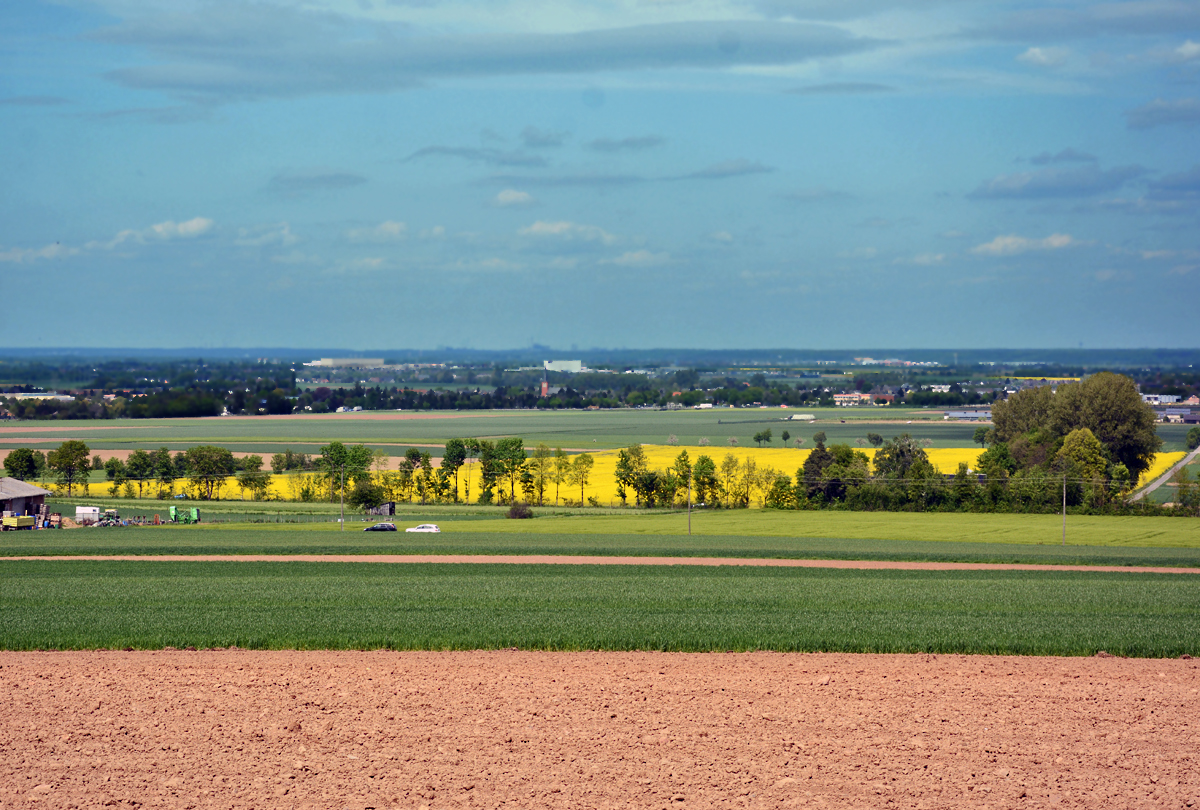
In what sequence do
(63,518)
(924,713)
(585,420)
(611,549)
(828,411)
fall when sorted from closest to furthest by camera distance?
(924,713)
(611,549)
(63,518)
(585,420)
(828,411)

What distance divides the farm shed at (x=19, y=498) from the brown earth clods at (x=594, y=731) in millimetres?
44533

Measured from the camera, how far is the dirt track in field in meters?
38.5

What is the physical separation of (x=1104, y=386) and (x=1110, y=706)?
87183 millimetres

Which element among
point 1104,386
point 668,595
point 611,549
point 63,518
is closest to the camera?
point 668,595

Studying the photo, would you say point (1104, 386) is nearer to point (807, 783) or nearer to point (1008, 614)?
point (1008, 614)

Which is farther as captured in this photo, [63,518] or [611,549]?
[63,518]

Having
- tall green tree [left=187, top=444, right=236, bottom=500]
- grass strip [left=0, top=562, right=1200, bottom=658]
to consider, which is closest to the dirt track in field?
grass strip [left=0, top=562, right=1200, bottom=658]

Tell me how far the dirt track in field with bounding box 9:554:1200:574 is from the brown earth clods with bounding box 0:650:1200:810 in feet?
62.0

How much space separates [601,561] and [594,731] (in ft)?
81.7

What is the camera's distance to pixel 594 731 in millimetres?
15281

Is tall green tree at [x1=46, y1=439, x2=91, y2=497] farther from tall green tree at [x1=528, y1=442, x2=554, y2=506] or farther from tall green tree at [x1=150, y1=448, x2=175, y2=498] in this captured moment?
tall green tree at [x1=528, y1=442, x2=554, y2=506]

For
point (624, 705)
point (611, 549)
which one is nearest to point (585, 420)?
point (611, 549)

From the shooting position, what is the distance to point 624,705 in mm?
16625

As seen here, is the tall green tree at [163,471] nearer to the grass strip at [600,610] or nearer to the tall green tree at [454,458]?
the tall green tree at [454,458]
